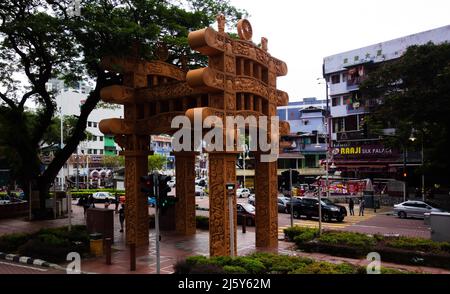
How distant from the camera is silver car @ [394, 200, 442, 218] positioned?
29.1m

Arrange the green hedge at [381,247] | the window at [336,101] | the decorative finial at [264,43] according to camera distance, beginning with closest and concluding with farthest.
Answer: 1. the green hedge at [381,247]
2. the decorative finial at [264,43]
3. the window at [336,101]

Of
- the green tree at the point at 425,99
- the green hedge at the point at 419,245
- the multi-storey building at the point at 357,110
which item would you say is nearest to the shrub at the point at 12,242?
the green hedge at the point at 419,245

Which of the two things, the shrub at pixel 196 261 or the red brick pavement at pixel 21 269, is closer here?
the shrub at pixel 196 261

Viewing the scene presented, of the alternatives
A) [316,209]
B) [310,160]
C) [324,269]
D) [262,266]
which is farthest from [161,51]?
[310,160]

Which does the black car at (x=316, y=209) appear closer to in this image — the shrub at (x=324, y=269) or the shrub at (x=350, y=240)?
the shrub at (x=350, y=240)

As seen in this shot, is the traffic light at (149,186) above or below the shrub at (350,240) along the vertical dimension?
above

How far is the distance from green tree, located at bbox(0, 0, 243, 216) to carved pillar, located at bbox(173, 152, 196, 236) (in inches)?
210

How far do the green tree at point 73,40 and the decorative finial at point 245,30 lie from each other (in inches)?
193

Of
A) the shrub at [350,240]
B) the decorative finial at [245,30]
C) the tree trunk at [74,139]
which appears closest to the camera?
the decorative finial at [245,30]

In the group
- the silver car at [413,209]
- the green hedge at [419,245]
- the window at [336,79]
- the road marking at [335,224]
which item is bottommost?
the road marking at [335,224]

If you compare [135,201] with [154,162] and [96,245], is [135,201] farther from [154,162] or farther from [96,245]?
[154,162]

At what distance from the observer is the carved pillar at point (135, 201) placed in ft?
58.2

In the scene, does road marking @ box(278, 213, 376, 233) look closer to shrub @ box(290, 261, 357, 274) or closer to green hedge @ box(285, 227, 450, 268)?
green hedge @ box(285, 227, 450, 268)
